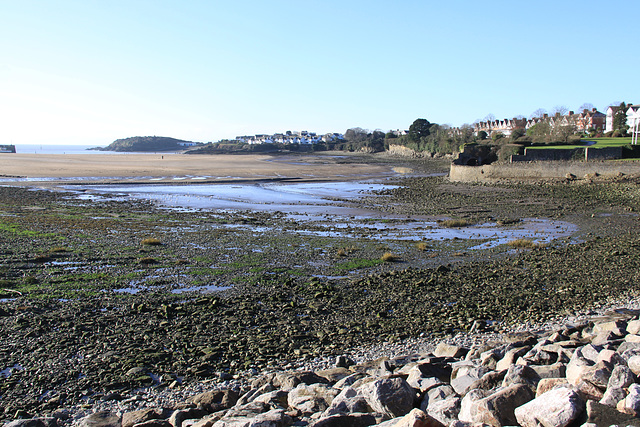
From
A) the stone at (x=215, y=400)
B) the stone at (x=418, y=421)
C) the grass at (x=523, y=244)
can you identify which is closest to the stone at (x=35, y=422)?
the stone at (x=215, y=400)

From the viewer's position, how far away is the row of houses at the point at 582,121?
196 feet

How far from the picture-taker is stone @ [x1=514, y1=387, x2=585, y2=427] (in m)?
4.29

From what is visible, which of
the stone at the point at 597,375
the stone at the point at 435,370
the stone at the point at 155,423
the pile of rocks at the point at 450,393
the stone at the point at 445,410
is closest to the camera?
the pile of rocks at the point at 450,393

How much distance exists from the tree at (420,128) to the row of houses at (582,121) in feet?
38.4

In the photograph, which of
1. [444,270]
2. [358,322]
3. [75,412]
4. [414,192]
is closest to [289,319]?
[358,322]

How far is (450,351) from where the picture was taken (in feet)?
25.7

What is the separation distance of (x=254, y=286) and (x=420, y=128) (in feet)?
341

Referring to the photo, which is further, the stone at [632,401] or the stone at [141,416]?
the stone at [141,416]

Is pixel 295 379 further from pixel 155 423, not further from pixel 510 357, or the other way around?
pixel 510 357

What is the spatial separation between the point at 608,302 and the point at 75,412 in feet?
34.1

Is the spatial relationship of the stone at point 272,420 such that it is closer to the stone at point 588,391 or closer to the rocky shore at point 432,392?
the rocky shore at point 432,392

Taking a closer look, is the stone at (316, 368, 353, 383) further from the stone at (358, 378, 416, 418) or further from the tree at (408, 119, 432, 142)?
the tree at (408, 119, 432, 142)

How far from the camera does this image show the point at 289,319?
389 inches

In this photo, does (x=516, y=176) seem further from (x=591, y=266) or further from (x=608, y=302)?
(x=608, y=302)
